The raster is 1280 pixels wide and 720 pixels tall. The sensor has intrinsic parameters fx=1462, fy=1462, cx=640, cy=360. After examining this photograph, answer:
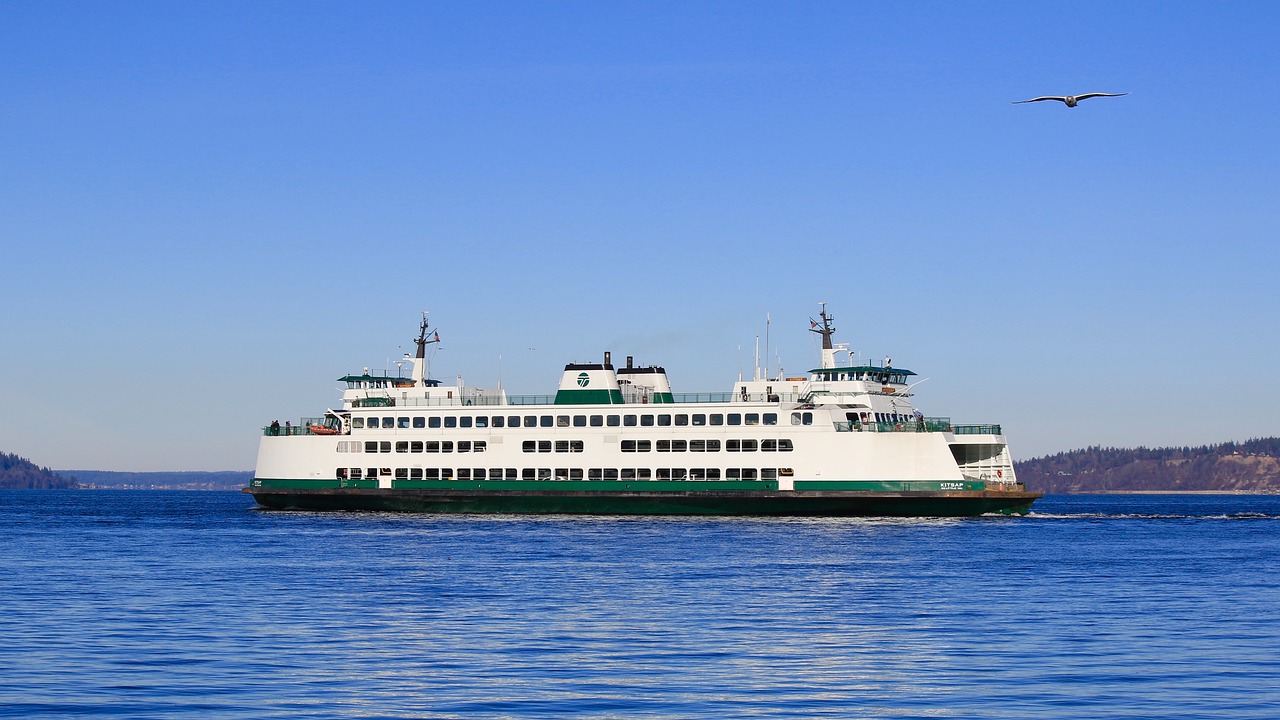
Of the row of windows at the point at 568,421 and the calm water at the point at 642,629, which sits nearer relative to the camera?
the calm water at the point at 642,629

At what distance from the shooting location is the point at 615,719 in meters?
19.2

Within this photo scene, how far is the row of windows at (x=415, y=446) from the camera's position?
7731 centimetres

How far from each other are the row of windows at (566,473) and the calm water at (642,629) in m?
18.3

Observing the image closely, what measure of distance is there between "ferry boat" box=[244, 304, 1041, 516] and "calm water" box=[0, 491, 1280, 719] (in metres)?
15.5

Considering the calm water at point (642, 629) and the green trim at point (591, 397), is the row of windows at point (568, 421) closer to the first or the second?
the green trim at point (591, 397)

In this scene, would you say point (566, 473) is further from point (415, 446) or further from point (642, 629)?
point (642, 629)

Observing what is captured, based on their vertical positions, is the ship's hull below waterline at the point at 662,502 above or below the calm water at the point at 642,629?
above

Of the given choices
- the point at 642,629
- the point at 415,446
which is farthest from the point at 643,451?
the point at 642,629

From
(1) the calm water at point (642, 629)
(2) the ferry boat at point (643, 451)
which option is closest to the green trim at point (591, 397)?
(2) the ferry boat at point (643, 451)

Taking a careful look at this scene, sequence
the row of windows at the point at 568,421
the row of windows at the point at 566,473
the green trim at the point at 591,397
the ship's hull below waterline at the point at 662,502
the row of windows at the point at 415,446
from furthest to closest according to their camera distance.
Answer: the row of windows at the point at 415,446, the green trim at the point at 591,397, the row of windows at the point at 568,421, the row of windows at the point at 566,473, the ship's hull below waterline at the point at 662,502

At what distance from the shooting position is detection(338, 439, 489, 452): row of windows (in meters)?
77.3

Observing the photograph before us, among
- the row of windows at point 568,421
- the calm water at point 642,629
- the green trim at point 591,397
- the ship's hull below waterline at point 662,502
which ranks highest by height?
the green trim at point 591,397

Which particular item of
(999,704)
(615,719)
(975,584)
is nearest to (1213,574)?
(975,584)

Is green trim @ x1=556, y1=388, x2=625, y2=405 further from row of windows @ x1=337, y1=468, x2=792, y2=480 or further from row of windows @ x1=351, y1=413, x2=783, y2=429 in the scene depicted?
row of windows @ x1=337, y1=468, x2=792, y2=480
